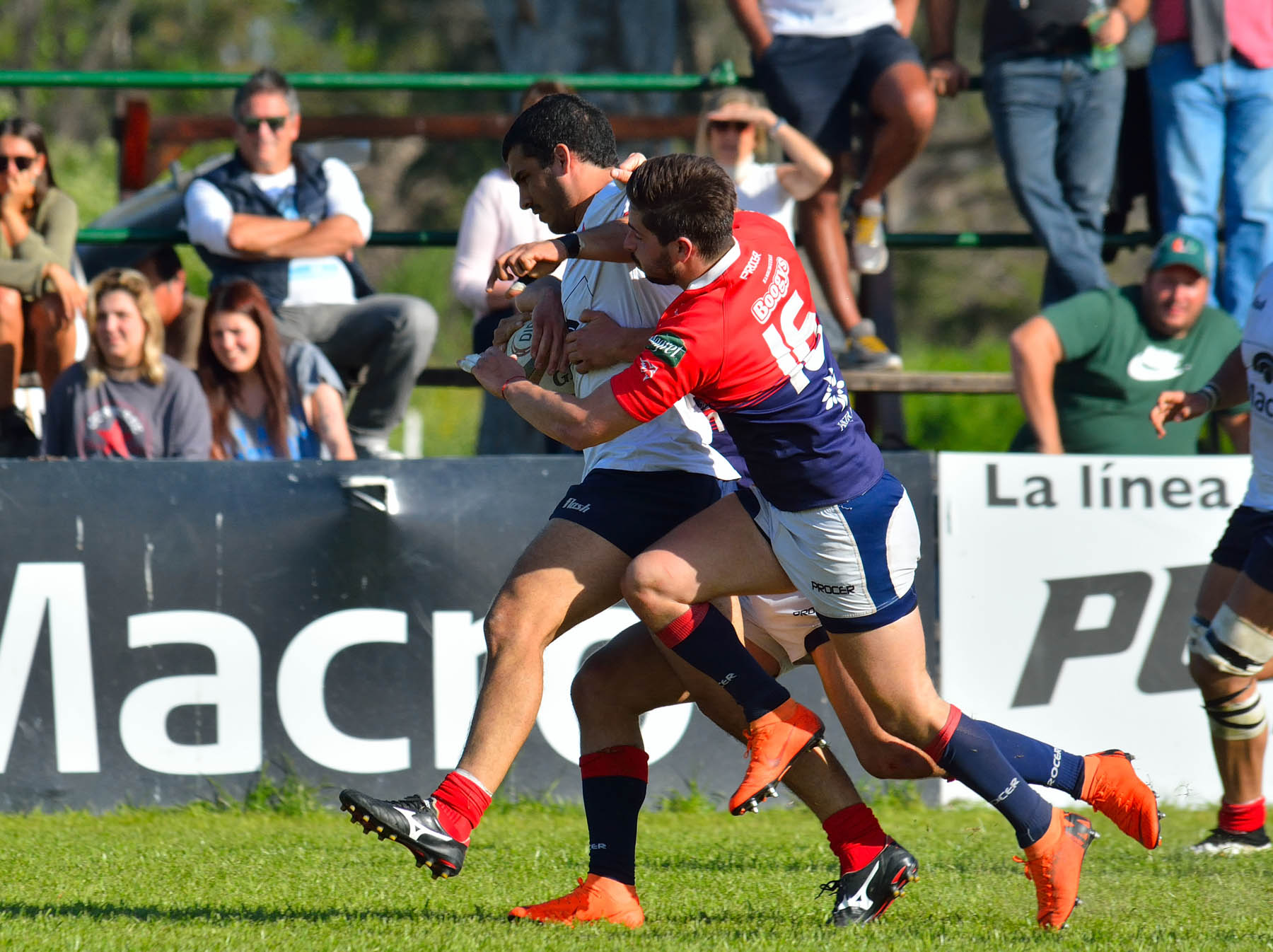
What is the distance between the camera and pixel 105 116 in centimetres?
3706

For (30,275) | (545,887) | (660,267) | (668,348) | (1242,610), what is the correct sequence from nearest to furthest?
(668,348)
(660,267)
(545,887)
(1242,610)
(30,275)

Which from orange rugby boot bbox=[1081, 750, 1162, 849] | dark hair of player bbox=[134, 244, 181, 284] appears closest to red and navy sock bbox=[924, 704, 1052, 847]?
orange rugby boot bbox=[1081, 750, 1162, 849]

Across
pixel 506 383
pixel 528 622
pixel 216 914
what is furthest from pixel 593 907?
pixel 506 383

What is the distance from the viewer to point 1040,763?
15.3 ft

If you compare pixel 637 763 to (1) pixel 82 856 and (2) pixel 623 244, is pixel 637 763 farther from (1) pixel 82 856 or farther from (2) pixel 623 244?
(1) pixel 82 856

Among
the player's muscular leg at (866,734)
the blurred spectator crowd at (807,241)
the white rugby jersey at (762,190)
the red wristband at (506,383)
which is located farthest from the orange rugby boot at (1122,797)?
the white rugby jersey at (762,190)

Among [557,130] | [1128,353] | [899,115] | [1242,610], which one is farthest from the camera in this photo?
[899,115]

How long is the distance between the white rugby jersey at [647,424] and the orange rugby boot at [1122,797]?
4.51 feet

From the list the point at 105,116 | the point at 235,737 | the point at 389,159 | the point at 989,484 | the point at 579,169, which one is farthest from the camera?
the point at 105,116

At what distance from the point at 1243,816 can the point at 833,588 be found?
8.72 feet

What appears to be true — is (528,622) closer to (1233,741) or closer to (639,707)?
(639,707)

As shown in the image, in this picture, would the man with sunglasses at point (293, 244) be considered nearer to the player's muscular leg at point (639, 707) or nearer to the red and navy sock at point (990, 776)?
the player's muscular leg at point (639, 707)

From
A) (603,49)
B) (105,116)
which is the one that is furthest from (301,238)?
(105,116)

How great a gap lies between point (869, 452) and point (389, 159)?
26563 mm
